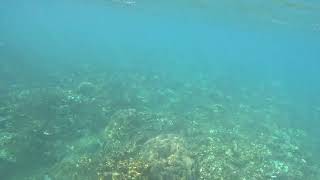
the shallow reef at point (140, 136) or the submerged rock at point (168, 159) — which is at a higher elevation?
the submerged rock at point (168, 159)

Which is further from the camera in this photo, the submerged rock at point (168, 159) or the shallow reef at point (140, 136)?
the shallow reef at point (140, 136)

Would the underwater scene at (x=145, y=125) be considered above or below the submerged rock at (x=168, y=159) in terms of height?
below

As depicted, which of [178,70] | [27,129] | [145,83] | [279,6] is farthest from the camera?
[178,70]

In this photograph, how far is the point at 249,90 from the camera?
49.9m

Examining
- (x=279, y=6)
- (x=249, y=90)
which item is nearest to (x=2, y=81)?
(x=249, y=90)

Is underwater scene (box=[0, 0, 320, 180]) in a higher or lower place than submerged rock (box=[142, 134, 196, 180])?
lower

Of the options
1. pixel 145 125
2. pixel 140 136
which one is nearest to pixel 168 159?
pixel 140 136

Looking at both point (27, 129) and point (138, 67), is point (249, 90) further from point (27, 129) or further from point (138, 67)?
point (27, 129)

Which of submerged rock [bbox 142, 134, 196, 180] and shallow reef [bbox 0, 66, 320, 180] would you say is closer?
submerged rock [bbox 142, 134, 196, 180]

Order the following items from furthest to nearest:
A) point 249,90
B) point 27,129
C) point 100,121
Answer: point 249,90
point 100,121
point 27,129

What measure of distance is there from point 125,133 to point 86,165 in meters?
4.75

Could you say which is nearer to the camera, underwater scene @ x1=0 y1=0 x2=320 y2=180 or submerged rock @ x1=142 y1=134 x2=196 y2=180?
submerged rock @ x1=142 y1=134 x2=196 y2=180

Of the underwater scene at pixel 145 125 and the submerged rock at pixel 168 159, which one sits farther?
the underwater scene at pixel 145 125

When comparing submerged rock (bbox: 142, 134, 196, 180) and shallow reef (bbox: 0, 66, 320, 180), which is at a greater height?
submerged rock (bbox: 142, 134, 196, 180)
